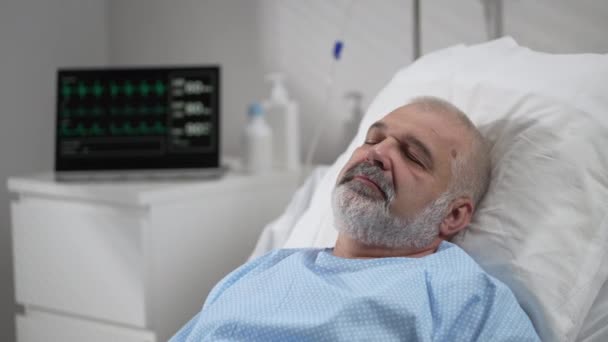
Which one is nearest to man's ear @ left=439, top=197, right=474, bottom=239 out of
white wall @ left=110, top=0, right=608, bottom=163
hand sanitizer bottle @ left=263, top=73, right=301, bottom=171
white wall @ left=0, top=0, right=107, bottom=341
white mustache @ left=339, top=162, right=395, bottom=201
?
white mustache @ left=339, top=162, right=395, bottom=201

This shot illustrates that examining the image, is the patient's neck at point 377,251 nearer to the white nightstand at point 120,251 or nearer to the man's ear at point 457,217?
the man's ear at point 457,217

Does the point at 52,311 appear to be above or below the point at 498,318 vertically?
below

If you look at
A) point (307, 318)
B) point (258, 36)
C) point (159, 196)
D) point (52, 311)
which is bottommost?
point (52, 311)

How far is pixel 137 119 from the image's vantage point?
196cm

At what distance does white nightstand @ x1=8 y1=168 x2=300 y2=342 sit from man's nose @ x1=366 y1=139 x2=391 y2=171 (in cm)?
65

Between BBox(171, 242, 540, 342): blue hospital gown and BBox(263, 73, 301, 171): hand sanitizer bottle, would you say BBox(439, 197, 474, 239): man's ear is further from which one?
BBox(263, 73, 301, 171): hand sanitizer bottle

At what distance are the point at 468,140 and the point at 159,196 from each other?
766mm

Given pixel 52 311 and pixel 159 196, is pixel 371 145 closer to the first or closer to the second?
pixel 159 196

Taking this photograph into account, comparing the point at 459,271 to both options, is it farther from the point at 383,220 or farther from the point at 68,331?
the point at 68,331

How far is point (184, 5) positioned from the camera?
2.46 meters

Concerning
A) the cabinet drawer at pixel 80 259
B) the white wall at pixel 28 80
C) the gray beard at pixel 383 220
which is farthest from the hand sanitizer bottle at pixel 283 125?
the gray beard at pixel 383 220

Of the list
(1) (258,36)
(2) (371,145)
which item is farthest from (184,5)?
(2) (371,145)

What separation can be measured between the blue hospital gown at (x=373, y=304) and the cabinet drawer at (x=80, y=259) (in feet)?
1.88

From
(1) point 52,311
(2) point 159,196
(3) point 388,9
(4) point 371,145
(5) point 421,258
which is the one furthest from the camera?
(3) point 388,9
